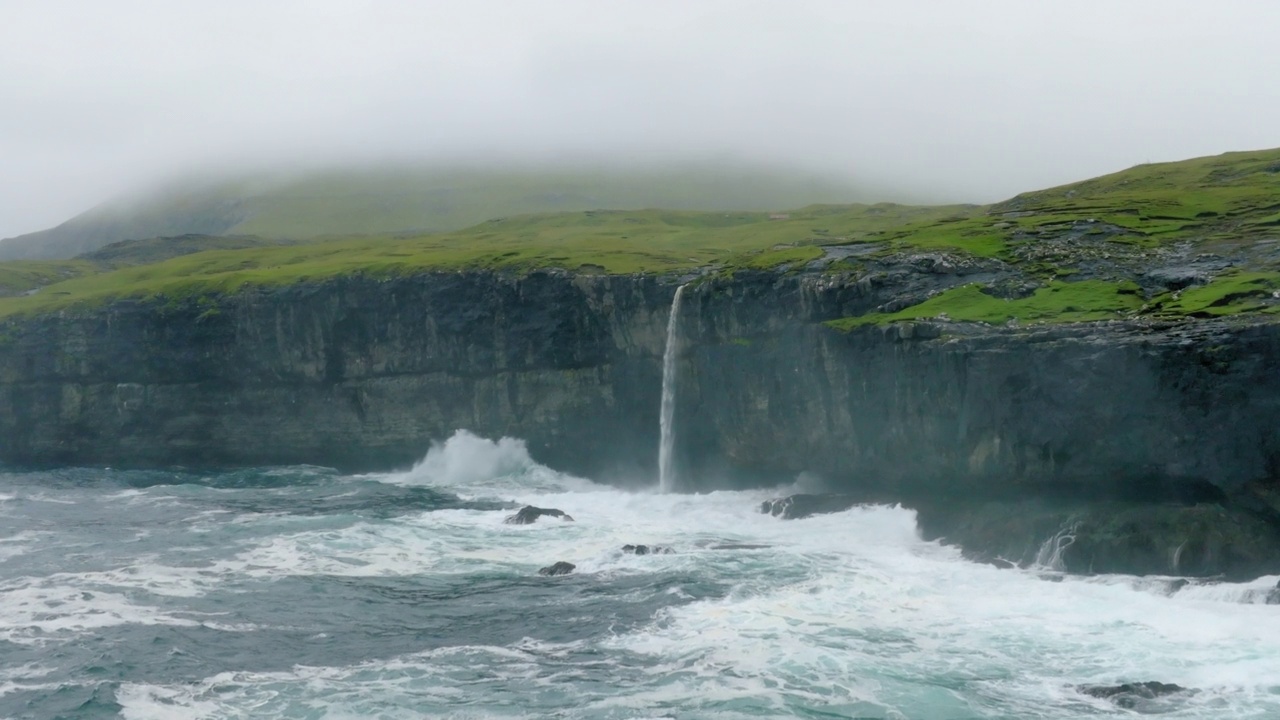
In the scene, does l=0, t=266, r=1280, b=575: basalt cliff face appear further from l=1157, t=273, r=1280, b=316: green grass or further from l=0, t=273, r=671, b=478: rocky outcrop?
l=1157, t=273, r=1280, b=316: green grass

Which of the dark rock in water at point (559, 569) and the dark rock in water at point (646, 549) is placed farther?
the dark rock in water at point (646, 549)

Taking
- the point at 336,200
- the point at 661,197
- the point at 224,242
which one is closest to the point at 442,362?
the point at 224,242

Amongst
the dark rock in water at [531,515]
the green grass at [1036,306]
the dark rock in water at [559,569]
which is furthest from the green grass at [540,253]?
the dark rock in water at [559,569]

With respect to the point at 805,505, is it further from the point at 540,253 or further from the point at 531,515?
the point at 540,253

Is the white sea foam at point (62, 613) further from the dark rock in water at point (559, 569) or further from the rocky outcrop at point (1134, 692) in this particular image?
the rocky outcrop at point (1134, 692)

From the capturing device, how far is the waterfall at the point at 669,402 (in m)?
57.6

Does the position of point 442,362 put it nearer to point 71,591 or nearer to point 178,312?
point 178,312

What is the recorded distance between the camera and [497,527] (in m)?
50.8

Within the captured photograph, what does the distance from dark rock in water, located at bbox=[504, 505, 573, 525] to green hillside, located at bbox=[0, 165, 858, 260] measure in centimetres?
9730

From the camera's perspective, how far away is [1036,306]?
43.6 meters

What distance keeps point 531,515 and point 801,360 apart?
13.4 metres

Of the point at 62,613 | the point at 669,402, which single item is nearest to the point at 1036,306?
the point at 669,402

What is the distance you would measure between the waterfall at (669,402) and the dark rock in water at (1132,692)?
103ft

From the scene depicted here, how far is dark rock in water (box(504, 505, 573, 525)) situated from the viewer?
167ft
